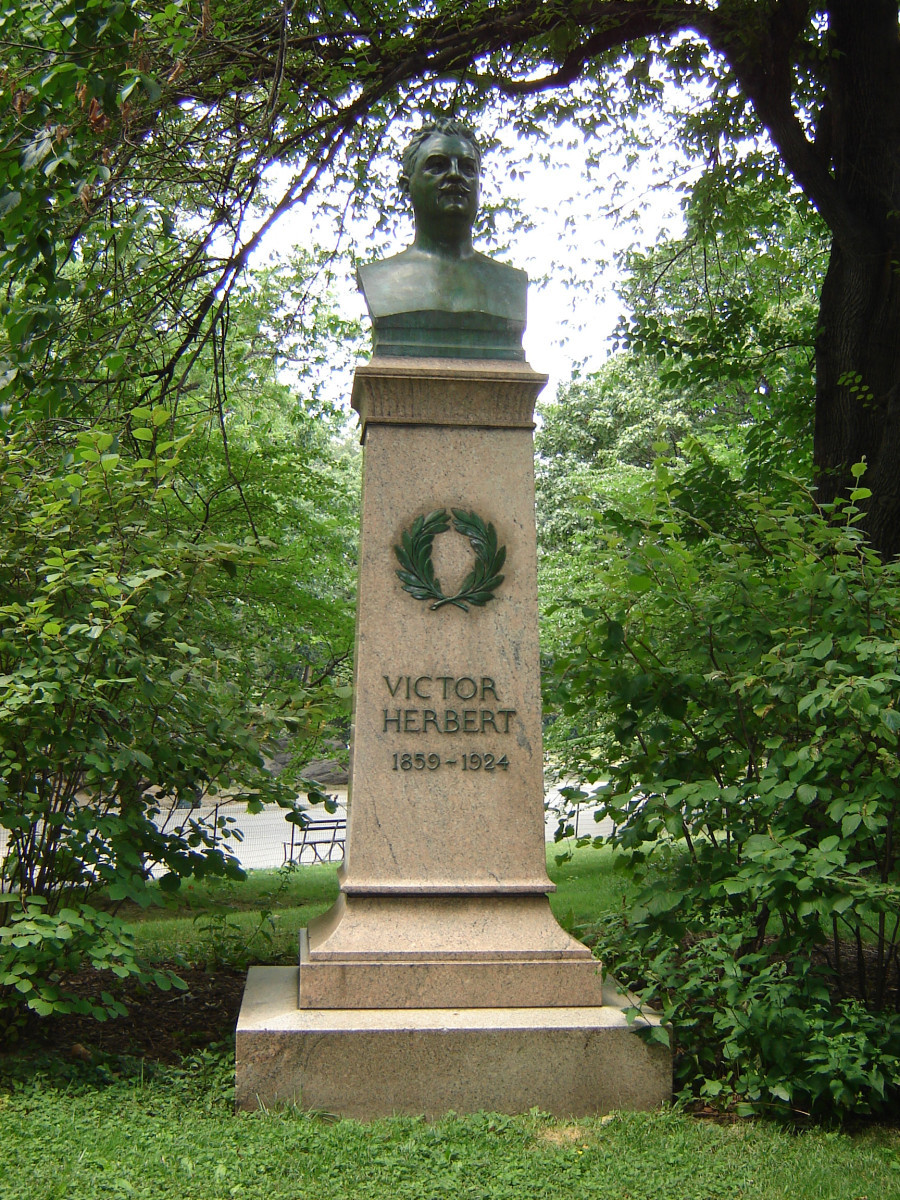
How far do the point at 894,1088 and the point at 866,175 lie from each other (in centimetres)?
609

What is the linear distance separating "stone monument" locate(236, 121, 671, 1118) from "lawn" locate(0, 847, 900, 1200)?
192 millimetres

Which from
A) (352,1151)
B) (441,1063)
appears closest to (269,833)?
(441,1063)

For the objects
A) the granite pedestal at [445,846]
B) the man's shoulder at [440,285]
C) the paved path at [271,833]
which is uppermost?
the man's shoulder at [440,285]

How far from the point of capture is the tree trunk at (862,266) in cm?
751

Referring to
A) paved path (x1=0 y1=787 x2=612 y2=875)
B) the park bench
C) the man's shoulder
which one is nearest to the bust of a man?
the man's shoulder

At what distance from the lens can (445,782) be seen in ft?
16.4

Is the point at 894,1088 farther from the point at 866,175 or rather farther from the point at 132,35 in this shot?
the point at 866,175

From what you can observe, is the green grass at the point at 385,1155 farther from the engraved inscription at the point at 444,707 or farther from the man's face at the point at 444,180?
the man's face at the point at 444,180

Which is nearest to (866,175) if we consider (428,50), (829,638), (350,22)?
(428,50)

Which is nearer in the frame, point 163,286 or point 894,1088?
point 894,1088

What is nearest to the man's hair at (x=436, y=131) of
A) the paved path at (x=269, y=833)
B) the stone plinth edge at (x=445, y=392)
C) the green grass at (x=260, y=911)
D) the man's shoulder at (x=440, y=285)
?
the man's shoulder at (x=440, y=285)

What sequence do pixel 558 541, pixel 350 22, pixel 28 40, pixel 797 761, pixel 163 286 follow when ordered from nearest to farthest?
pixel 797 761
pixel 28 40
pixel 163 286
pixel 350 22
pixel 558 541

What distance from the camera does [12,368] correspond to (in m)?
5.20

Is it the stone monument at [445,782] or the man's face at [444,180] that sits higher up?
the man's face at [444,180]
